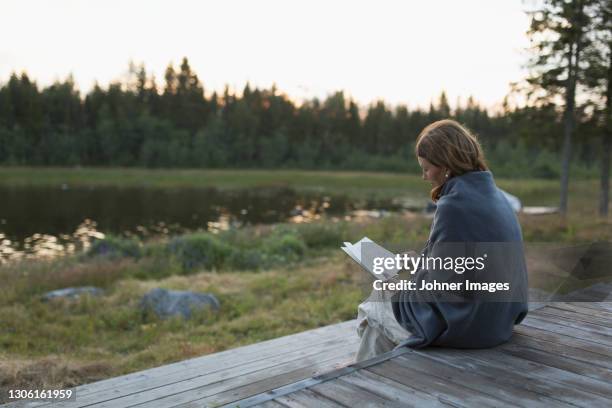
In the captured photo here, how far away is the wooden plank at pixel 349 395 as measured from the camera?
2.43m

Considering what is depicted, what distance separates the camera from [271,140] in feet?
221

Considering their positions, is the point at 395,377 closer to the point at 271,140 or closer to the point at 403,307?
the point at 403,307

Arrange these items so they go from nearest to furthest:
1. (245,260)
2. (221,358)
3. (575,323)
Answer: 1. (575,323)
2. (221,358)
3. (245,260)

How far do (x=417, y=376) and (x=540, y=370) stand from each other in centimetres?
73

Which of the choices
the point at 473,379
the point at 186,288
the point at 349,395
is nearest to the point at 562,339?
the point at 473,379

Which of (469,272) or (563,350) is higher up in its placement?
(469,272)

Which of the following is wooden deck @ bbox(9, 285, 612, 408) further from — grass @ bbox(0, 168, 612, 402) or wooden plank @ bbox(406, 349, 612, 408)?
grass @ bbox(0, 168, 612, 402)

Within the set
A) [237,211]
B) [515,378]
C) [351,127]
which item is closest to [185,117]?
[351,127]

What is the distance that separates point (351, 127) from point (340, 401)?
74.0 meters

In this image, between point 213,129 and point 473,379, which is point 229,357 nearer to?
point 473,379

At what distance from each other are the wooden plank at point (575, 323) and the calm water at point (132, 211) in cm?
1348

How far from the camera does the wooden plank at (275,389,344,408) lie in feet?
7.93

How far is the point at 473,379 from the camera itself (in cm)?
270

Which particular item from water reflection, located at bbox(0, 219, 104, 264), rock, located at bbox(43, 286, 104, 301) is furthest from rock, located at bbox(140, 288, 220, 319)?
water reflection, located at bbox(0, 219, 104, 264)
